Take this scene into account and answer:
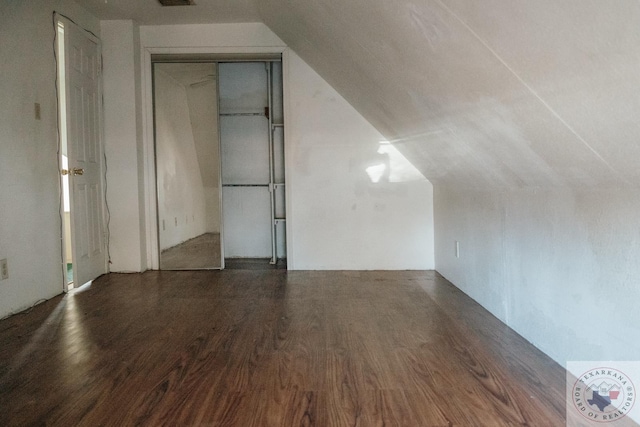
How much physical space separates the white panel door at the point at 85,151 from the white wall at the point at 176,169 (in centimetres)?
67

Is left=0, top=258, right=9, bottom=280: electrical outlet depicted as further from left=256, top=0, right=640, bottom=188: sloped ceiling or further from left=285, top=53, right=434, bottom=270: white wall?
left=256, top=0, right=640, bottom=188: sloped ceiling

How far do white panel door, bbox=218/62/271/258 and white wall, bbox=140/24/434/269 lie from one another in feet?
2.68

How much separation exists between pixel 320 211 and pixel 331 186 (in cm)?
26

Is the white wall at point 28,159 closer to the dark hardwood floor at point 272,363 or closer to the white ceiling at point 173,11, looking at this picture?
the dark hardwood floor at point 272,363

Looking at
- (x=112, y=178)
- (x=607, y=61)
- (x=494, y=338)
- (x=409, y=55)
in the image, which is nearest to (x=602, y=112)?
(x=607, y=61)

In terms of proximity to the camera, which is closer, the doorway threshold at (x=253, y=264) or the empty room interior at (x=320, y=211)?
the empty room interior at (x=320, y=211)

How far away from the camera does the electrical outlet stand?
8.57ft

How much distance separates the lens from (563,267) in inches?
72.7

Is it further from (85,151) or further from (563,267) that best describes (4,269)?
(563,267)

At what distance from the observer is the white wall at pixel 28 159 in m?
2.67

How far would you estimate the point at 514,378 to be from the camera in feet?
5.72

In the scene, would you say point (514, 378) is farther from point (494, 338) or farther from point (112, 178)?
point (112, 178)

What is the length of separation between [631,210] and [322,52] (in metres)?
2.45

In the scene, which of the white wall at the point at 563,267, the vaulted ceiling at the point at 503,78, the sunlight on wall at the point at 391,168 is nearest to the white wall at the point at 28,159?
the vaulted ceiling at the point at 503,78
